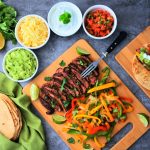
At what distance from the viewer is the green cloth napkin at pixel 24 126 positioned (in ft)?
14.1

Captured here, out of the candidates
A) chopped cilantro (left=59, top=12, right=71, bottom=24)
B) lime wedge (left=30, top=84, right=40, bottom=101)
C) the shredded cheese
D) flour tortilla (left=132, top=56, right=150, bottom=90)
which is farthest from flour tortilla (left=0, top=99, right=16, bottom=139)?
flour tortilla (left=132, top=56, right=150, bottom=90)

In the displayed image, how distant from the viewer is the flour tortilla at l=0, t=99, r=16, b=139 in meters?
4.25

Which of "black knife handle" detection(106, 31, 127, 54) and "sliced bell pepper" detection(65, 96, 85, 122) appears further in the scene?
"black knife handle" detection(106, 31, 127, 54)

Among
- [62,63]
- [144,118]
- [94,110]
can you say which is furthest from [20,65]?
[144,118]

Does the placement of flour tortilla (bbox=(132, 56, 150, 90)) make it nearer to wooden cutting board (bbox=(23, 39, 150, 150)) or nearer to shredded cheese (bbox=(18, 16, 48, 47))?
wooden cutting board (bbox=(23, 39, 150, 150))

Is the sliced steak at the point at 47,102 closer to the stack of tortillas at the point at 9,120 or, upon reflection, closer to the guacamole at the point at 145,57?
the stack of tortillas at the point at 9,120

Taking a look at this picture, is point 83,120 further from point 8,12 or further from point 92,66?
point 8,12

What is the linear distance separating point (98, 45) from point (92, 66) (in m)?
0.29

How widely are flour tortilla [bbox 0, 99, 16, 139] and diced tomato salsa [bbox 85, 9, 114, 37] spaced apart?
3.87ft

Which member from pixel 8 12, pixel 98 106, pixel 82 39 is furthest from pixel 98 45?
pixel 8 12

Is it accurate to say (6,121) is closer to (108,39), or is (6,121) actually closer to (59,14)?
(59,14)

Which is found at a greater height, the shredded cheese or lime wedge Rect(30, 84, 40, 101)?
the shredded cheese

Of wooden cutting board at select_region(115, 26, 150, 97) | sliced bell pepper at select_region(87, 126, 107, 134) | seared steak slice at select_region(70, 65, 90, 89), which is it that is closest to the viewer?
sliced bell pepper at select_region(87, 126, 107, 134)

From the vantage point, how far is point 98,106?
4.27 metres
